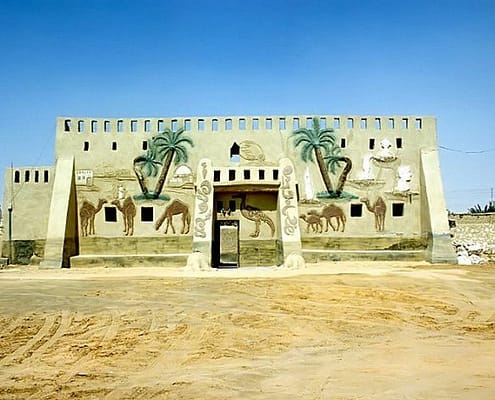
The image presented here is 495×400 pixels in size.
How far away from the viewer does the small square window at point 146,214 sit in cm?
2158

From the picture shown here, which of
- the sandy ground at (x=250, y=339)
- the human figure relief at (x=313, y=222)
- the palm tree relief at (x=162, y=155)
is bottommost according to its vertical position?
the sandy ground at (x=250, y=339)

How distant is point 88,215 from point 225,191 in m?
5.40

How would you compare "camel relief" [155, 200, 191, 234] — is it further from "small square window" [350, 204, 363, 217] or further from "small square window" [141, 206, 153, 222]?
"small square window" [350, 204, 363, 217]

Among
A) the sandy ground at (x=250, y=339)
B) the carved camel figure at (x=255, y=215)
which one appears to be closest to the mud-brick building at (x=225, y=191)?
the carved camel figure at (x=255, y=215)

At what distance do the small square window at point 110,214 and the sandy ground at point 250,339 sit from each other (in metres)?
7.86

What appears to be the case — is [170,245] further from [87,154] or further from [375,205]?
[375,205]

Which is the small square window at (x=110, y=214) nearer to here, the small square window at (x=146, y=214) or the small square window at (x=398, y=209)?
the small square window at (x=146, y=214)

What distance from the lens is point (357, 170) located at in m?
21.6

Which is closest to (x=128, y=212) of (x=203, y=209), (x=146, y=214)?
(x=146, y=214)

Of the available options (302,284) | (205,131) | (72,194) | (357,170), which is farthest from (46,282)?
(357,170)

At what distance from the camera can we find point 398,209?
2161 cm

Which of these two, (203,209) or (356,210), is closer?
(203,209)

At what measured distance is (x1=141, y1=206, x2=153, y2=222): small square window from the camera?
70.8 ft

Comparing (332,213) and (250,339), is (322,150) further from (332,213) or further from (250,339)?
(250,339)
